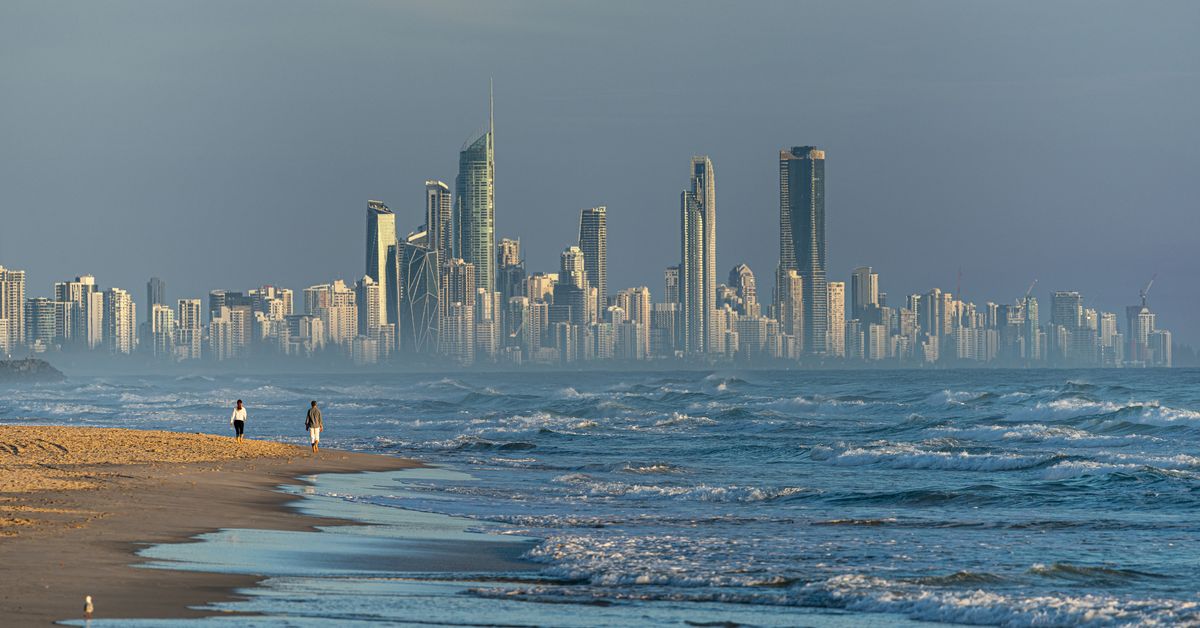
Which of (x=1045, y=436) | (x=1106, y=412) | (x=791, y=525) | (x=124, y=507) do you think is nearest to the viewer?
(x=124, y=507)

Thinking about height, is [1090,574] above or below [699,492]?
above

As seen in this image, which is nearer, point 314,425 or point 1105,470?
point 1105,470

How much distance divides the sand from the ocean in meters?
0.89

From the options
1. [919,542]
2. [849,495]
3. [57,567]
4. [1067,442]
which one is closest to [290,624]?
[57,567]

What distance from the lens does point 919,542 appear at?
19750 millimetres

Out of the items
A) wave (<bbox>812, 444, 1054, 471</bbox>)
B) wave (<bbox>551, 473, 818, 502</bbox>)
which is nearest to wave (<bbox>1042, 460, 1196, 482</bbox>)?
wave (<bbox>812, 444, 1054, 471</bbox>)

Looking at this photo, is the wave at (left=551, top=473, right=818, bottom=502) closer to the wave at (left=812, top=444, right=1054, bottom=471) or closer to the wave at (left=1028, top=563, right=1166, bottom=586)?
the wave at (left=812, top=444, right=1054, bottom=471)

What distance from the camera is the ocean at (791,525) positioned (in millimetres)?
13930

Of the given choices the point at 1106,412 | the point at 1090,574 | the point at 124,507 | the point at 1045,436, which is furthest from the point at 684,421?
the point at 1090,574

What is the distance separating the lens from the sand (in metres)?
12.7

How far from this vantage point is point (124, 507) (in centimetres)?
2022

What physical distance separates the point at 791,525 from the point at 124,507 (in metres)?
10.6

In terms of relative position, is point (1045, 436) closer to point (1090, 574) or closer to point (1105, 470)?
point (1105, 470)

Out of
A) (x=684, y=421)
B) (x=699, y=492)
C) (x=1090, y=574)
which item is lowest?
(x=684, y=421)
